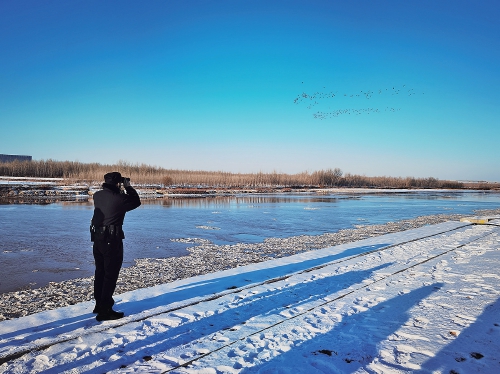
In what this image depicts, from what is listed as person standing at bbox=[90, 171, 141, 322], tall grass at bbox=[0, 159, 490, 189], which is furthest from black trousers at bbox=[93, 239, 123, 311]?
tall grass at bbox=[0, 159, 490, 189]

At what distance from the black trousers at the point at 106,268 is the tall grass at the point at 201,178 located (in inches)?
2456

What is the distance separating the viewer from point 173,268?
8773 mm

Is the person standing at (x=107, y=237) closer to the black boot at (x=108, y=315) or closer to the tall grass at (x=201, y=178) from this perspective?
the black boot at (x=108, y=315)

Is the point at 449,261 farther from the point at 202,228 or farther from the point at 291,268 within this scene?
the point at 202,228

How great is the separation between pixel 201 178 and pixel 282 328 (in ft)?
233

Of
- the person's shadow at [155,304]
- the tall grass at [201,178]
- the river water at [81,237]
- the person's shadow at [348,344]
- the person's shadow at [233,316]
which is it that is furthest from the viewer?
the tall grass at [201,178]

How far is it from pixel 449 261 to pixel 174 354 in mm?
7769

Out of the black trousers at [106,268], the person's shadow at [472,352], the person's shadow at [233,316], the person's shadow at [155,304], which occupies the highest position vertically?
the black trousers at [106,268]

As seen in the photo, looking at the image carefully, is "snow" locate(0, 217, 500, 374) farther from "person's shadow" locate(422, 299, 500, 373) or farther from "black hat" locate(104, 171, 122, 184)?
"black hat" locate(104, 171, 122, 184)

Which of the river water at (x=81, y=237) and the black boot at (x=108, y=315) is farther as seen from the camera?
the river water at (x=81, y=237)

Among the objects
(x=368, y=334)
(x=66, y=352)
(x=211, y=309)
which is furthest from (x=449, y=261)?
(x=66, y=352)

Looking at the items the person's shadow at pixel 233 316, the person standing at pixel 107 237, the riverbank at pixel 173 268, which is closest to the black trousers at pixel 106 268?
the person standing at pixel 107 237

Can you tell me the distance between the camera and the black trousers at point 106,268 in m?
4.85

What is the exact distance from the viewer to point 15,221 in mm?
17672
